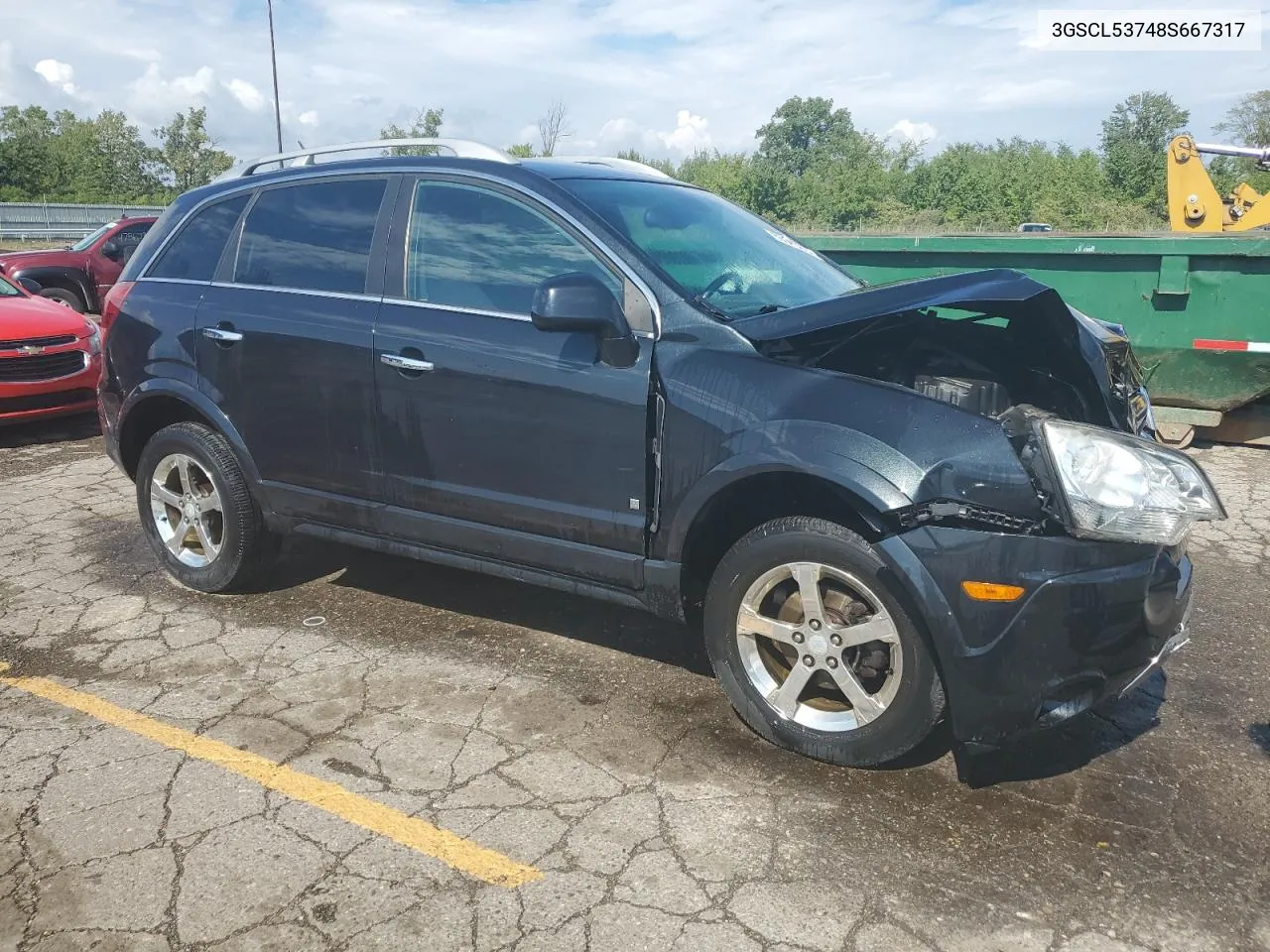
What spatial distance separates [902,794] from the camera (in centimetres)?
308

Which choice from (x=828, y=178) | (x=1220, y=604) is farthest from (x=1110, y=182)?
(x=1220, y=604)

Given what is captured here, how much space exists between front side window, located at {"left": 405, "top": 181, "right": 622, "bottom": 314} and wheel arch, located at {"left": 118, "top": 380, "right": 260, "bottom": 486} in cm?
117

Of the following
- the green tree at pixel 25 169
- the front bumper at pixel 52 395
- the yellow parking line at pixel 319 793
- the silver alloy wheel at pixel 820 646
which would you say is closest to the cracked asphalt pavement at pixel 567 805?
the yellow parking line at pixel 319 793

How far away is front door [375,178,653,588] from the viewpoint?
3.43 meters

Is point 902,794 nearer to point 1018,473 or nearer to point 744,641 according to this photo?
point 744,641

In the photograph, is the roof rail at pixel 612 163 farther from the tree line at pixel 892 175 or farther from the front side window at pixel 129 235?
the tree line at pixel 892 175

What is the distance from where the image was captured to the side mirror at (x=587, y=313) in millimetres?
3244

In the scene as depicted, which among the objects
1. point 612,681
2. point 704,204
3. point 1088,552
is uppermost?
point 704,204

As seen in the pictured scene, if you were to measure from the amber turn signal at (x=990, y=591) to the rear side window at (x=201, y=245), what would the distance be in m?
3.52

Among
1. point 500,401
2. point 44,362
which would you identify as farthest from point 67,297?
point 500,401

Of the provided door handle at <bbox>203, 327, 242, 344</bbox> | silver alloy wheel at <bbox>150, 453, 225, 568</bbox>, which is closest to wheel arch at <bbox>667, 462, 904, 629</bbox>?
door handle at <bbox>203, 327, 242, 344</bbox>

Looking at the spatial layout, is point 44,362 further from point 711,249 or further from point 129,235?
point 129,235

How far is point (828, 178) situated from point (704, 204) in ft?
189

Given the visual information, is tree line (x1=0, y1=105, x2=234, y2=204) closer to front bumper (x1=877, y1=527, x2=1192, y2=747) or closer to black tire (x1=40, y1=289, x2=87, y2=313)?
black tire (x1=40, y1=289, x2=87, y2=313)
